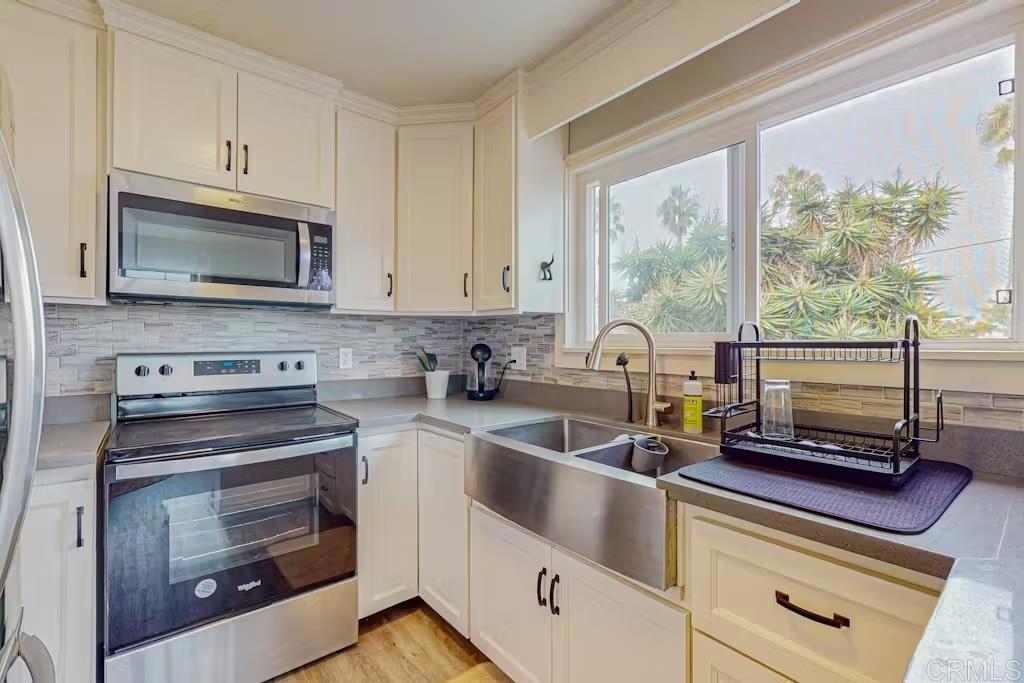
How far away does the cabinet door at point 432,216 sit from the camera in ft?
7.39

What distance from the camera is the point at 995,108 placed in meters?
1.14

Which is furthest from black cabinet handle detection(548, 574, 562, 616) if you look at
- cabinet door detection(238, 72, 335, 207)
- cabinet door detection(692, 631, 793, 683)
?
cabinet door detection(238, 72, 335, 207)

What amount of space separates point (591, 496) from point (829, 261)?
103 cm

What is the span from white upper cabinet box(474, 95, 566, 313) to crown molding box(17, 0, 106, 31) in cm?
141

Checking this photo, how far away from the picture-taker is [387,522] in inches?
74.7

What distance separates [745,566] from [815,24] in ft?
4.93

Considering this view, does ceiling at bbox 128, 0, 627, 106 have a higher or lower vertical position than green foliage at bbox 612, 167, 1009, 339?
higher

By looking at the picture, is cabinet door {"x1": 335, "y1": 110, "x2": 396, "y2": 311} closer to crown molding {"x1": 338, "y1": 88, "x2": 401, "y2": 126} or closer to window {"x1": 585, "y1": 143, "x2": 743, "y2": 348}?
crown molding {"x1": 338, "y1": 88, "x2": 401, "y2": 126}

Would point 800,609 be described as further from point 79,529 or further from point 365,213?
point 365,213

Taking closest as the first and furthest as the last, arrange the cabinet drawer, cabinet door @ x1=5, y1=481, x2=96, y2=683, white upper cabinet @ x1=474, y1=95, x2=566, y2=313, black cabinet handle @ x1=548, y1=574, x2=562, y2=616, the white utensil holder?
the cabinet drawer, cabinet door @ x1=5, y1=481, x2=96, y2=683, black cabinet handle @ x1=548, y1=574, x2=562, y2=616, white upper cabinet @ x1=474, y1=95, x2=566, y2=313, the white utensil holder

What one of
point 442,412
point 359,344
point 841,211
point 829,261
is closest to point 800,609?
point 829,261

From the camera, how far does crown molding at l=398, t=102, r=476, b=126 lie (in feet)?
7.36

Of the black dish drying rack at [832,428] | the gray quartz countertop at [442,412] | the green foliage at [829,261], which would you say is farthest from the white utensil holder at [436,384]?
the black dish drying rack at [832,428]

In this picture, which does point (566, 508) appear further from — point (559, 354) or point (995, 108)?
point (995, 108)
